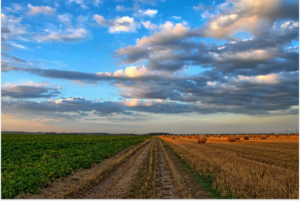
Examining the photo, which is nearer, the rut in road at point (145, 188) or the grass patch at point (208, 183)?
the rut in road at point (145, 188)

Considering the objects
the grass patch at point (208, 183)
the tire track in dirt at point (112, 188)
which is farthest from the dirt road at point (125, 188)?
the grass patch at point (208, 183)

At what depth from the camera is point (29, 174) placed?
35.1 ft

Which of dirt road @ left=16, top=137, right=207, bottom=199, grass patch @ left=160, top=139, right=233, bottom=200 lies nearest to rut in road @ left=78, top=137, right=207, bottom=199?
dirt road @ left=16, top=137, right=207, bottom=199

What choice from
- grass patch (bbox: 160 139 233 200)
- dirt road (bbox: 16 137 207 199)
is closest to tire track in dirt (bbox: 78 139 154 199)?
dirt road (bbox: 16 137 207 199)

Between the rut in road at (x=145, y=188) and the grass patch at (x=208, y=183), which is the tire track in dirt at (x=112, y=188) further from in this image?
the grass patch at (x=208, y=183)

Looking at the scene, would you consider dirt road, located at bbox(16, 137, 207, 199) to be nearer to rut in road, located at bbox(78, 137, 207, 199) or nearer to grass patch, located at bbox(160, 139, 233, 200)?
rut in road, located at bbox(78, 137, 207, 199)

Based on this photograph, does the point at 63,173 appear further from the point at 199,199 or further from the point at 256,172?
the point at 256,172

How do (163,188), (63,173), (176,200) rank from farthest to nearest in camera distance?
1. (63,173)
2. (163,188)
3. (176,200)

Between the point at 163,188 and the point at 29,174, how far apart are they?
7150 millimetres

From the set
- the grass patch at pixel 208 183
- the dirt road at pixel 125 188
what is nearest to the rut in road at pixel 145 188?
the dirt road at pixel 125 188

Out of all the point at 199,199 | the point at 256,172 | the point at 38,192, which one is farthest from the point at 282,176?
the point at 38,192

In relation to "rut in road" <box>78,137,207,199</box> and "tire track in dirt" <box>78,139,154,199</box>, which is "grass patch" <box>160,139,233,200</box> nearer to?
"rut in road" <box>78,137,207,199</box>

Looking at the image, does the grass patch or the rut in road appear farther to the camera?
the grass patch

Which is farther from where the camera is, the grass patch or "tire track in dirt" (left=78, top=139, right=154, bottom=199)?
the grass patch
